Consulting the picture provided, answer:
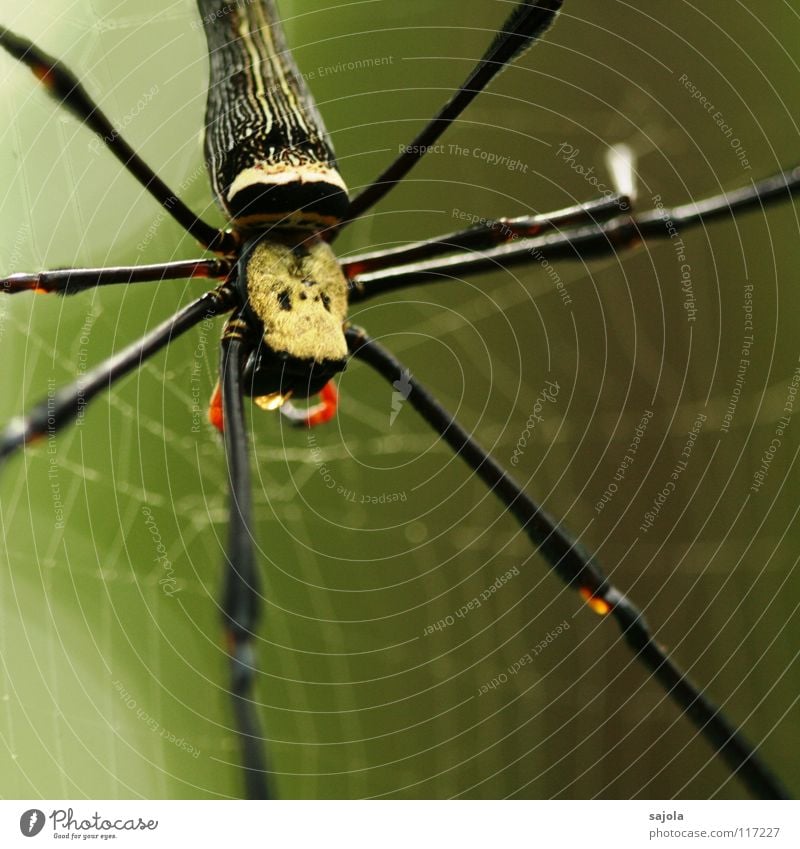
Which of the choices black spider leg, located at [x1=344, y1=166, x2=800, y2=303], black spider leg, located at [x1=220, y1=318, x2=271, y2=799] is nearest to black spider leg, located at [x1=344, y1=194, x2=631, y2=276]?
black spider leg, located at [x1=344, y1=166, x2=800, y2=303]

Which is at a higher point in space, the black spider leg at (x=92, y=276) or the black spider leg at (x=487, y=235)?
the black spider leg at (x=487, y=235)

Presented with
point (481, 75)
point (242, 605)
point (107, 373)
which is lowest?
point (242, 605)

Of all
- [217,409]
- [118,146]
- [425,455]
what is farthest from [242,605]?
[425,455]

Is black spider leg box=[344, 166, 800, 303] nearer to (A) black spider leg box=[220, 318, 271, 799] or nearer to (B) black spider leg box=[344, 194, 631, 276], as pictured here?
(B) black spider leg box=[344, 194, 631, 276]

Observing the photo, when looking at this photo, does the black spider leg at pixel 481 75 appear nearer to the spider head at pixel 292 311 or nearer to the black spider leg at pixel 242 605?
the spider head at pixel 292 311

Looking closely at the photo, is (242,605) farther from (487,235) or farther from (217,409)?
(487,235)

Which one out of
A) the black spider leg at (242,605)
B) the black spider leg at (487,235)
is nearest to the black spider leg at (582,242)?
the black spider leg at (487,235)
